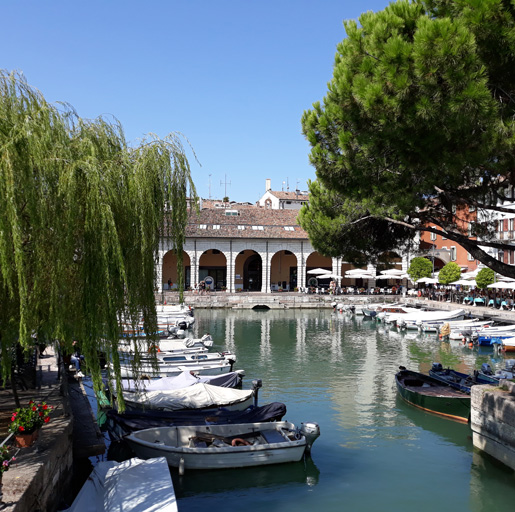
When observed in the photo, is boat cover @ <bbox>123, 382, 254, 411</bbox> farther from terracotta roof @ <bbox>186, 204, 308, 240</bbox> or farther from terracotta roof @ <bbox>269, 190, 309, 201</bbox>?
terracotta roof @ <bbox>269, 190, 309, 201</bbox>

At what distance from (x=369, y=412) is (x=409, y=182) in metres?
8.45

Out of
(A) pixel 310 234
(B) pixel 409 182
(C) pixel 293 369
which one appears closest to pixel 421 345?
(C) pixel 293 369

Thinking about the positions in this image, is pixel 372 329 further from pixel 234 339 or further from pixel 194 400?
pixel 194 400

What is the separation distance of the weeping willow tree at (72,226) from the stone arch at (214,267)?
155ft

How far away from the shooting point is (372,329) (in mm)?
36219

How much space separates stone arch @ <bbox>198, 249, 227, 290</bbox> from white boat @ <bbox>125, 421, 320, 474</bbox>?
142ft

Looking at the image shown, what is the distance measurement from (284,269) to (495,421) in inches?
1832

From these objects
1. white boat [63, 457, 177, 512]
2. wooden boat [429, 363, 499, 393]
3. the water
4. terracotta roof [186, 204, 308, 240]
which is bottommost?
the water

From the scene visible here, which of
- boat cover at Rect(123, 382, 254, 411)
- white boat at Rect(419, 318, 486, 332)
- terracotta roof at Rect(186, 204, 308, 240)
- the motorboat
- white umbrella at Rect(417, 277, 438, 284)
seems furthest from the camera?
terracotta roof at Rect(186, 204, 308, 240)

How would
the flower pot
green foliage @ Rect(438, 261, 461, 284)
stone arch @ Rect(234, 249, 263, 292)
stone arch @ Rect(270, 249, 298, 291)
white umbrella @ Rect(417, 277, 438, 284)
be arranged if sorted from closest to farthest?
1. the flower pot
2. green foliage @ Rect(438, 261, 461, 284)
3. white umbrella @ Rect(417, 277, 438, 284)
4. stone arch @ Rect(270, 249, 298, 291)
5. stone arch @ Rect(234, 249, 263, 292)

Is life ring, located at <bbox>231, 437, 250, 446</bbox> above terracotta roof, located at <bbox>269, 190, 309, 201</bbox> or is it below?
below

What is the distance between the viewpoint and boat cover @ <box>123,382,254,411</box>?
47.8ft

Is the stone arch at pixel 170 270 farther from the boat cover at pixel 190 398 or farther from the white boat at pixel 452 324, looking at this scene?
the boat cover at pixel 190 398

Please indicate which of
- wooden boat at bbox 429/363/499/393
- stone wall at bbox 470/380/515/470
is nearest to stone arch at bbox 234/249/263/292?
wooden boat at bbox 429/363/499/393
